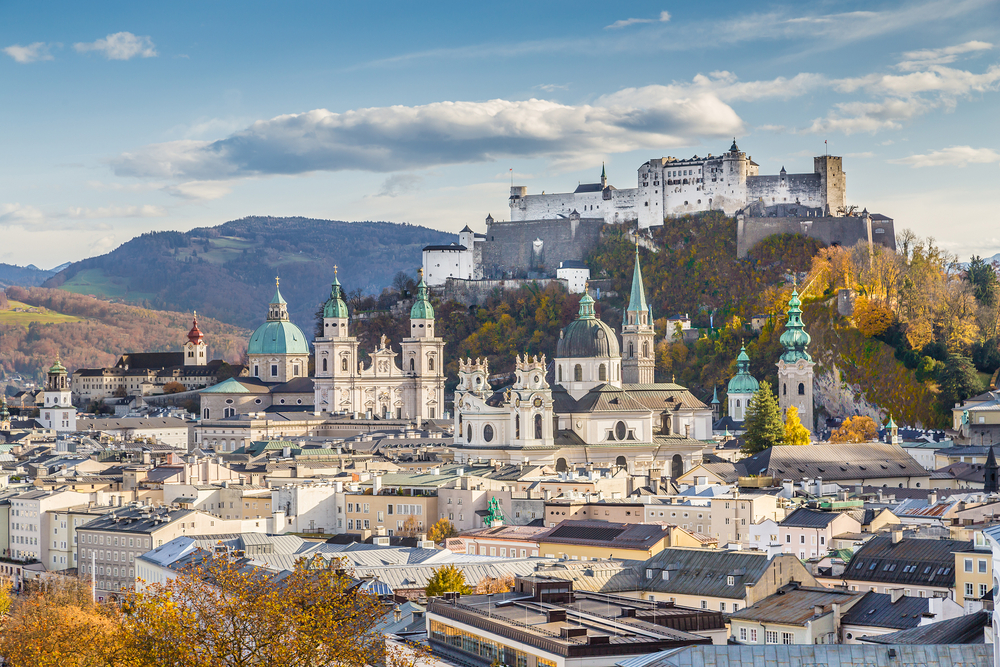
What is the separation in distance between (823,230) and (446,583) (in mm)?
86524

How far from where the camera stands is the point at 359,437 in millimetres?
112750

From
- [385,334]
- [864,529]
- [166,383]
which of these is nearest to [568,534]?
[864,529]

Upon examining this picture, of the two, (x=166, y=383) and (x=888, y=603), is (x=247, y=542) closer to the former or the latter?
(x=888, y=603)

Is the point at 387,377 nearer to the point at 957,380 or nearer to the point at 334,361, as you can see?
the point at 334,361

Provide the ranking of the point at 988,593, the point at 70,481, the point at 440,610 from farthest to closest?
1. the point at 70,481
2. the point at 988,593
3. the point at 440,610

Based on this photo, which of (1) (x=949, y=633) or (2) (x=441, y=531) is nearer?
(1) (x=949, y=633)

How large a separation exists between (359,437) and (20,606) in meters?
58.5

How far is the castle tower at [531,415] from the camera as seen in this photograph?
86938 millimetres

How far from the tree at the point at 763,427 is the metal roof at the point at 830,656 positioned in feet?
207

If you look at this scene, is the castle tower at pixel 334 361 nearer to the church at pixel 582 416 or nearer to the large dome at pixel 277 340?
the large dome at pixel 277 340

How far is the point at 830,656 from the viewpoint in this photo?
30281 millimetres

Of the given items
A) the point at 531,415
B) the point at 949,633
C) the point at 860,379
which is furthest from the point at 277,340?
the point at 949,633

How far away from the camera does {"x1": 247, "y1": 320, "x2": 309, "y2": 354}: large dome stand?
14412cm

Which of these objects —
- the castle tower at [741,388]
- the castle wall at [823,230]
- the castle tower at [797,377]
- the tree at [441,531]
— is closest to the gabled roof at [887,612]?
the tree at [441,531]
